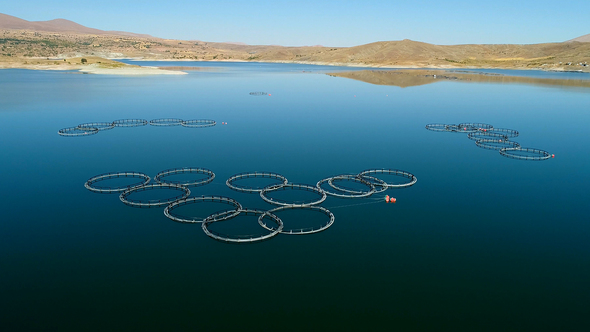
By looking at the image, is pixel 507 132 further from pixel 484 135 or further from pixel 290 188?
pixel 290 188

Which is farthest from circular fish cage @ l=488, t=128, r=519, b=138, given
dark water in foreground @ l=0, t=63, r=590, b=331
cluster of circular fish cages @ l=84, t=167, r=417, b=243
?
cluster of circular fish cages @ l=84, t=167, r=417, b=243

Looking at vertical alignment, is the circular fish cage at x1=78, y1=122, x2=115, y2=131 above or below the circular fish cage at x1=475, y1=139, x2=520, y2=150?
below

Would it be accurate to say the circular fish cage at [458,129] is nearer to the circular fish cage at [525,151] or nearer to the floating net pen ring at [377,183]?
the circular fish cage at [525,151]

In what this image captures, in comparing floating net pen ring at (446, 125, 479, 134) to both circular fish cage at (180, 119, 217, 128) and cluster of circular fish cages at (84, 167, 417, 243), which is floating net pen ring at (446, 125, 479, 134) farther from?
circular fish cage at (180, 119, 217, 128)

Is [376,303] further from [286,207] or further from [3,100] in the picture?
[3,100]

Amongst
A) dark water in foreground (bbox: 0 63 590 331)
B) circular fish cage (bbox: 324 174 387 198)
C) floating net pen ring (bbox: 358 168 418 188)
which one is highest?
floating net pen ring (bbox: 358 168 418 188)

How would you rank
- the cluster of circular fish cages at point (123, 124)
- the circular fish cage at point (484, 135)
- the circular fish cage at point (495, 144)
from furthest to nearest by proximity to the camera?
1. the circular fish cage at point (484, 135)
2. the cluster of circular fish cages at point (123, 124)
3. the circular fish cage at point (495, 144)

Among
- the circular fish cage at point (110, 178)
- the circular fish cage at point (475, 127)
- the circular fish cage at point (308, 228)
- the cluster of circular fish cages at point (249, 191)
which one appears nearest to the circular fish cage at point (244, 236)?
the cluster of circular fish cages at point (249, 191)
